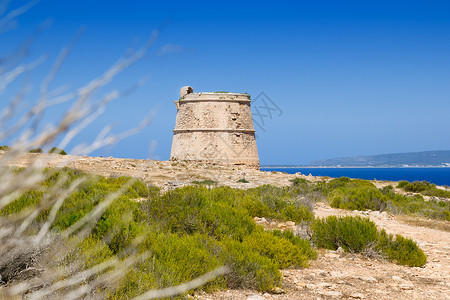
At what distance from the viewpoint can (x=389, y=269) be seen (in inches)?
199

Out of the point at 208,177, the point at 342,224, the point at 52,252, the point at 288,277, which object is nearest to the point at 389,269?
the point at 342,224

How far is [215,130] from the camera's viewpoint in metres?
22.4

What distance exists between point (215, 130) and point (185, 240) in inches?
724

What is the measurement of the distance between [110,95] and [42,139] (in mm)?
217

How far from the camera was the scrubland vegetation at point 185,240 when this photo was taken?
299 centimetres

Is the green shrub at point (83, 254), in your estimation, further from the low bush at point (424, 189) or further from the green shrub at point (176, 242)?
the low bush at point (424, 189)

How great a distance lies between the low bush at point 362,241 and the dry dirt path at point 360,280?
157 millimetres

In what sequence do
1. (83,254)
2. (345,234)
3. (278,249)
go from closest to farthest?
(83,254), (278,249), (345,234)

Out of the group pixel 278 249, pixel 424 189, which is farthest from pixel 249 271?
pixel 424 189

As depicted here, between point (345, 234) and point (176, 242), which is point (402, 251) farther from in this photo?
point (176, 242)

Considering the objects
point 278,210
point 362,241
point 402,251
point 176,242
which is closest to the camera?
point 176,242

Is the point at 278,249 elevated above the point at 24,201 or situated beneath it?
situated beneath

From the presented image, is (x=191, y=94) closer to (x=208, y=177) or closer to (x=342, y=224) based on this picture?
(x=208, y=177)

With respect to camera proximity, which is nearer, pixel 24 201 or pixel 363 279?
pixel 24 201
